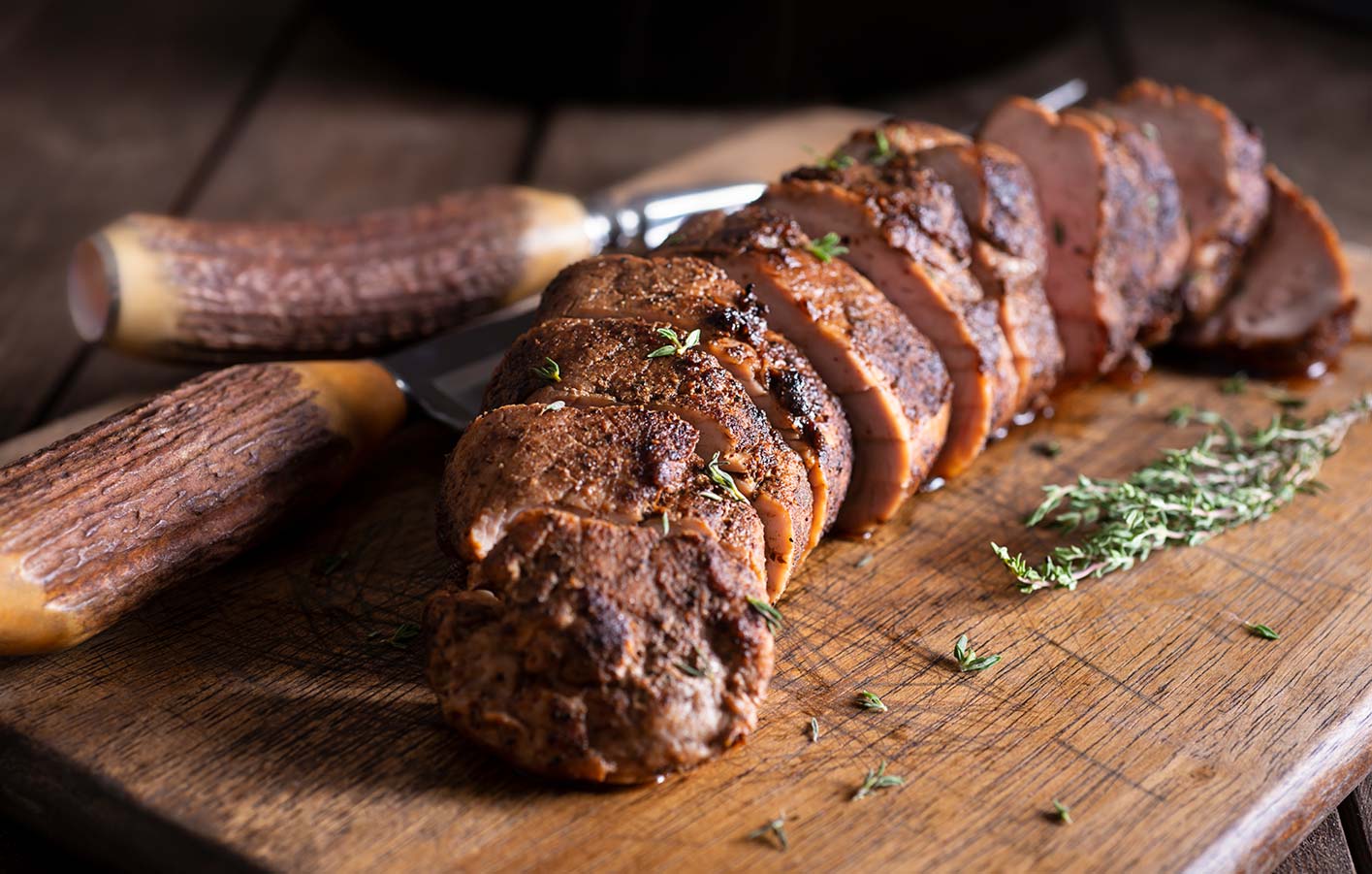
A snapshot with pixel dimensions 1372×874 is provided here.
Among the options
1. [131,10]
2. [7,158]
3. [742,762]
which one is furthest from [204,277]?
[131,10]

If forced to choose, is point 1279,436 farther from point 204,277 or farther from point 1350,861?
point 204,277

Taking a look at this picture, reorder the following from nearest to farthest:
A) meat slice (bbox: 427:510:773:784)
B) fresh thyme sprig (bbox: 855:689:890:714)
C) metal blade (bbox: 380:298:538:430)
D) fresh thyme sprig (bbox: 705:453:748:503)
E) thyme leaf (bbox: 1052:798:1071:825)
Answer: meat slice (bbox: 427:510:773:784) < thyme leaf (bbox: 1052:798:1071:825) < fresh thyme sprig (bbox: 705:453:748:503) < fresh thyme sprig (bbox: 855:689:890:714) < metal blade (bbox: 380:298:538:430)

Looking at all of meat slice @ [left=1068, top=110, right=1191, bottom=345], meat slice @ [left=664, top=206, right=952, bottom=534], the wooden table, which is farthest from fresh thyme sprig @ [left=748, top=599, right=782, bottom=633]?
the wooden table

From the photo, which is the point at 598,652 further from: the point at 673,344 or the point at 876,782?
the point at 673,344

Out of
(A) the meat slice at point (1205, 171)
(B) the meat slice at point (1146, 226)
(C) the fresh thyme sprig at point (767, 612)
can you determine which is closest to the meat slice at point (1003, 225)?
(B) the meat slice at point (1146, 226)

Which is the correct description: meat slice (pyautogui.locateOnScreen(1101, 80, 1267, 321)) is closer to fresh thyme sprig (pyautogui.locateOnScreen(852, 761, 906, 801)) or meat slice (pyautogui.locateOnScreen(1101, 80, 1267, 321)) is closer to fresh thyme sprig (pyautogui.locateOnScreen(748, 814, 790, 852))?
fresh thyme sprig (pyautogui.locateOnScreen(852, 761, 906, 801))

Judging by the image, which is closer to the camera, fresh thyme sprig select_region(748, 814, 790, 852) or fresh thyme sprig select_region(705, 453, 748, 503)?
fresh thyme sprig select_region(748, 814, 790, 852)

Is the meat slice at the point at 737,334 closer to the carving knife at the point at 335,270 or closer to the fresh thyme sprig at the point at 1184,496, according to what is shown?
the fresh thyme sprig at the point at 1184,496

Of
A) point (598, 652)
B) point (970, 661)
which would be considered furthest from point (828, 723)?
point (598, 652)
